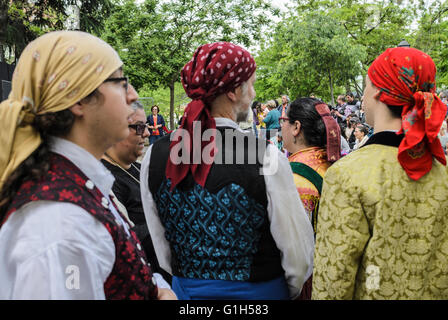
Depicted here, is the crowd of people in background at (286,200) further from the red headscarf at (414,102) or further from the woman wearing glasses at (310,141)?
the woman wearing glasses at (310,141)

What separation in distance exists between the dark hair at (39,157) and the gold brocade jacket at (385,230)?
49.7 inches

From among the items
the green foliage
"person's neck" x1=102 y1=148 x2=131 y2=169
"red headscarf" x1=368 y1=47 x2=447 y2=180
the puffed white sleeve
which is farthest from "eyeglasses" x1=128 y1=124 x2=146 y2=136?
the green foliage

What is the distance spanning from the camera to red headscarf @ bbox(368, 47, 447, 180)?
6.16 ft

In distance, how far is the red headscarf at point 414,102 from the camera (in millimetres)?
1877

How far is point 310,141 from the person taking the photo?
3.05m

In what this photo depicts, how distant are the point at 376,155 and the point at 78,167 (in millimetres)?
1369

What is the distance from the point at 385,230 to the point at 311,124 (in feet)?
4.21

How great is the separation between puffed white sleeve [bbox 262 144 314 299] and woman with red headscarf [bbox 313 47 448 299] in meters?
0.11

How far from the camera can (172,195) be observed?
6.67 ft

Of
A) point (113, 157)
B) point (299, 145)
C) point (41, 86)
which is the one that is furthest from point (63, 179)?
point (299, 145)

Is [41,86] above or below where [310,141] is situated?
above

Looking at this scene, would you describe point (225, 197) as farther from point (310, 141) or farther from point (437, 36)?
point (437, 36)
